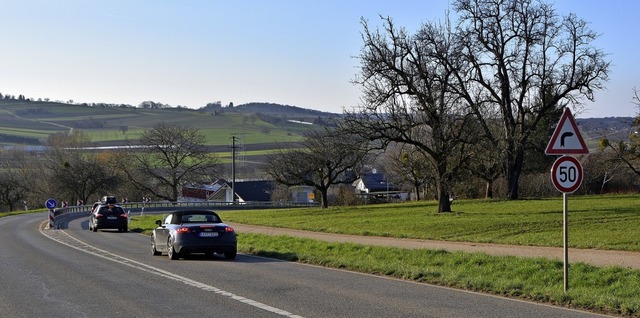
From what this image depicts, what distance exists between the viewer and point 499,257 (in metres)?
19.1

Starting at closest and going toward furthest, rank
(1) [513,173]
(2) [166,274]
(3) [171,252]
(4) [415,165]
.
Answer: (2) [166,274] < (3) [171,252] < (1) [513,173] < (4) [415,165]

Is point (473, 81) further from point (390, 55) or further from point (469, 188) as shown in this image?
point (469, 188)

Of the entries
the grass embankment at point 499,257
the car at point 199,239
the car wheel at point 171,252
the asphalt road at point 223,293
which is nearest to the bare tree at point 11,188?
the grass embankment at point 499,257

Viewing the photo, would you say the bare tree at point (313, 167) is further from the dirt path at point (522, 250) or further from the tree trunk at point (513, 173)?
the dirt path at point (522, 250)

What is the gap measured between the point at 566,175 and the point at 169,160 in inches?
3344

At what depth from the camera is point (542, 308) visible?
11727 millimetres

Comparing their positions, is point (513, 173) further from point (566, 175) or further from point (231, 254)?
point (566, 175)

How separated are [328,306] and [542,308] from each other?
10.2 feet

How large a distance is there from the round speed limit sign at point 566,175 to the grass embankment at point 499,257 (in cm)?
170

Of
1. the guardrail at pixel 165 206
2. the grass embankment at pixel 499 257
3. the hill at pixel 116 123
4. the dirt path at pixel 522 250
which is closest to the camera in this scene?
the grass embankment at pixel 499 257

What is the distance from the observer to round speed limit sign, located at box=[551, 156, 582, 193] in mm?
12820

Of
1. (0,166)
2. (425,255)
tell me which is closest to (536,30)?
(425,255)

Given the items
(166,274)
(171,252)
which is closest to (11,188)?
(171,252)

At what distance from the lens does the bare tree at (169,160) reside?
94.8 m
